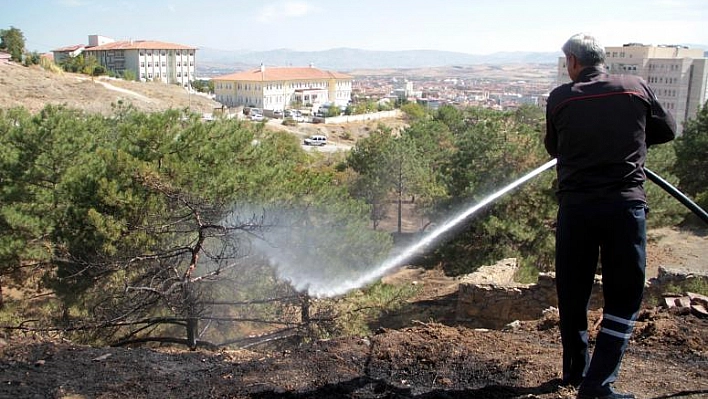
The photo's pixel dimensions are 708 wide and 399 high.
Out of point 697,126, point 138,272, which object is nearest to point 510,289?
point 138,272

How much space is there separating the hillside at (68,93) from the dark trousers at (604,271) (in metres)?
42.4

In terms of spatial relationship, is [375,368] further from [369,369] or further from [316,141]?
[316,141]

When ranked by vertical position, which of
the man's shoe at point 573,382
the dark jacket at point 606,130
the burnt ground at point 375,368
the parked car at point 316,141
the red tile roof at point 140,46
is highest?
the red tile roof at point 140,46

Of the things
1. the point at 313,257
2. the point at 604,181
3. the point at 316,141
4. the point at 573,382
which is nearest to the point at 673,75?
the point at 316,141

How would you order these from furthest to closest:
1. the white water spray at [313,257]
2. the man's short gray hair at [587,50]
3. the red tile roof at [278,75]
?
the red tile roof at [278,75], the white water spray at [313,257], the man's short gray hair at [587,50]

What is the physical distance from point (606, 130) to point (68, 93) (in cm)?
5421

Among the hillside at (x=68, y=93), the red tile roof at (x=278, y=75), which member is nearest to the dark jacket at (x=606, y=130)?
the hillside at (x=68, y=93)

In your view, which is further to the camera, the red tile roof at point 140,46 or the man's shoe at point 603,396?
the red tile roof at point 140,46

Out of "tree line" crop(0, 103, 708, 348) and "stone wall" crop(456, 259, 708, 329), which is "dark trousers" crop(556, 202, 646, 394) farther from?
"stone wall" crop(456, 259, 708, 329)

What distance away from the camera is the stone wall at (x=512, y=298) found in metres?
9.10

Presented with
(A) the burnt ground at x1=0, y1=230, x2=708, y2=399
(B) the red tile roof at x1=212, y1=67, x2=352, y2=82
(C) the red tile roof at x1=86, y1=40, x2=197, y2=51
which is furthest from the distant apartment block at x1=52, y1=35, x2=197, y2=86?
(A) the burnt ground at x1=0, y1=230, x2=708, y2=399

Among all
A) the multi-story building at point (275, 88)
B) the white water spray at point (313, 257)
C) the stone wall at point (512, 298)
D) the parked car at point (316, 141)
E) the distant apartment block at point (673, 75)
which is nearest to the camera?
the stone wall at point (512, 298)

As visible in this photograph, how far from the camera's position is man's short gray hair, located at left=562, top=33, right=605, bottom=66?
318 centimetres

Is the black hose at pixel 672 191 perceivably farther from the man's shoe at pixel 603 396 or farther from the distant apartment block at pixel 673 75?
the distant apartment block at pixel 673 75
